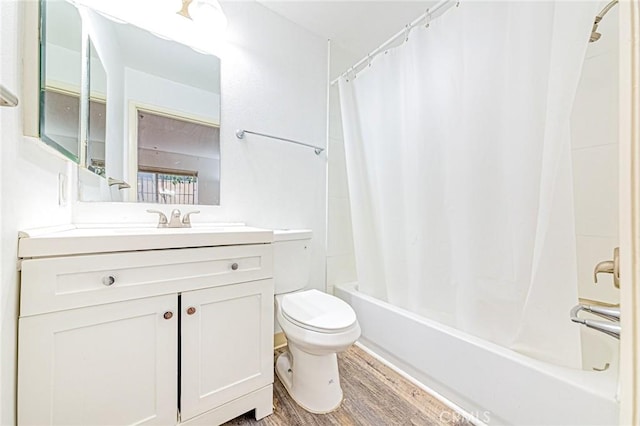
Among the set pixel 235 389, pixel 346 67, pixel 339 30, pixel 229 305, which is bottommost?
pixel 235 389

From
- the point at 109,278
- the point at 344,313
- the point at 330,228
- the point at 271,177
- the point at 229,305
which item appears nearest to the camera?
the point at 109,278

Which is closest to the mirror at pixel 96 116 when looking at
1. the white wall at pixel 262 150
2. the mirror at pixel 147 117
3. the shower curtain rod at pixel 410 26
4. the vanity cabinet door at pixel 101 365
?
the mirror at pixel 147 117

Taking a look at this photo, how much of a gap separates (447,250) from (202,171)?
1377mm

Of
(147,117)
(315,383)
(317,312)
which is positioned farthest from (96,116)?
(315,383)

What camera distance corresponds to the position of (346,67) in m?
2.18

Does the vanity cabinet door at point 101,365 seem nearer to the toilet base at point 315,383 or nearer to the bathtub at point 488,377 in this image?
the toilet base at point 315,383

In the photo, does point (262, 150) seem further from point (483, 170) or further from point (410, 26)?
point (483, 170)

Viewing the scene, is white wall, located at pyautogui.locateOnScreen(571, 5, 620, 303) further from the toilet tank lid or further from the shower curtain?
the toilet tank lid

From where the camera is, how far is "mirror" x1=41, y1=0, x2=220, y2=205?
4.09 ft

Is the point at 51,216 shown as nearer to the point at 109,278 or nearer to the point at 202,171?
the point at 109,278

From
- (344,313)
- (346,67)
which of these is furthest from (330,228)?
(346,67)

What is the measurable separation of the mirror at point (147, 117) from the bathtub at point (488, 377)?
1286 mm

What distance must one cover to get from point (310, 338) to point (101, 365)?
0.71m

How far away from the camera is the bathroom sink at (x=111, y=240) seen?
75cm
